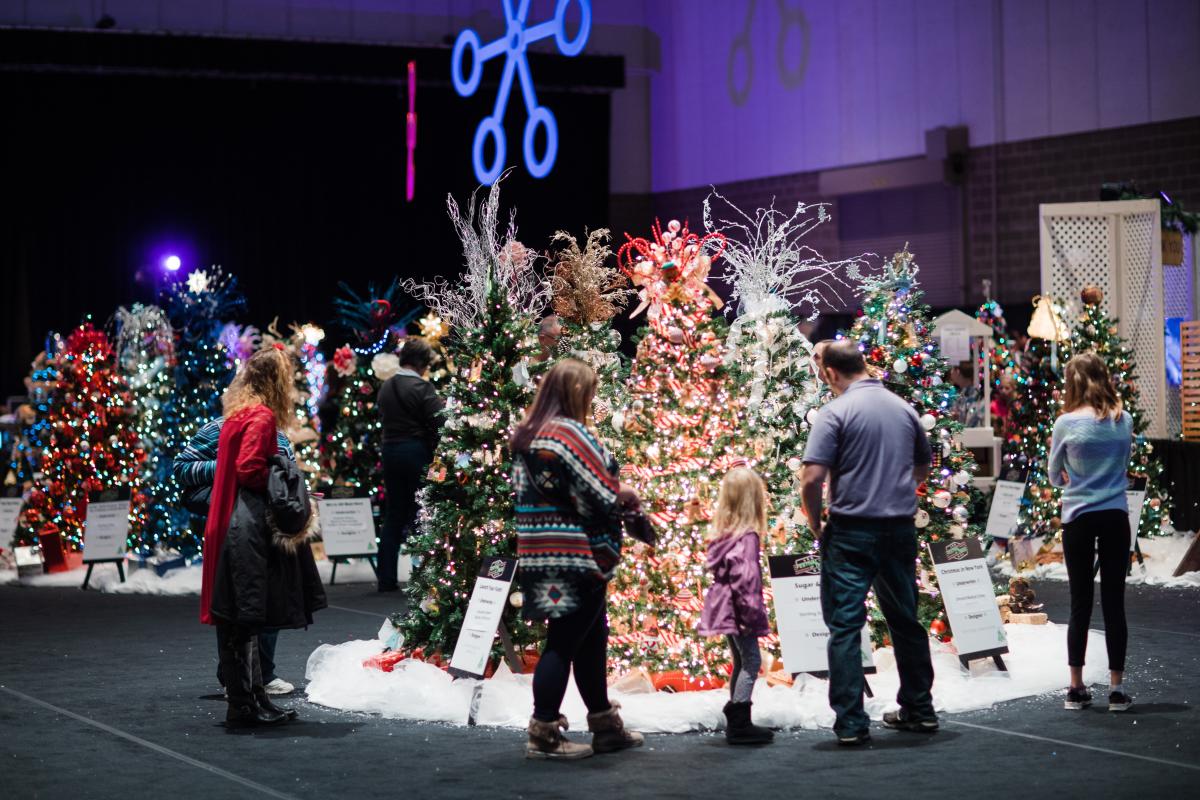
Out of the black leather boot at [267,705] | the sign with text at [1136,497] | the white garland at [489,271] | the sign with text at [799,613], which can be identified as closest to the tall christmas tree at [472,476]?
the white garland at [489,271]

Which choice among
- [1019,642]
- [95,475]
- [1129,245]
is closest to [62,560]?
[95,475]

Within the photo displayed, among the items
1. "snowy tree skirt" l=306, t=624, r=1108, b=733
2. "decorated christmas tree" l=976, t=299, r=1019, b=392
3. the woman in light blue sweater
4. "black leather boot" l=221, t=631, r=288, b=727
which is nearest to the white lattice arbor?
"decorated christmas tree" l=976, t=299, r=1019, b=392

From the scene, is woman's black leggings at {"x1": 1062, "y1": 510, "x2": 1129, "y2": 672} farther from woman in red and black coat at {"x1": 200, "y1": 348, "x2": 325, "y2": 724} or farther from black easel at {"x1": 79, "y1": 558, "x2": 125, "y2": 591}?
black easel at {"x1": 79, "y1": 558, "x2": 125, "y2": 591}

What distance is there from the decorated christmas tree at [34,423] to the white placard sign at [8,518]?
297 millimetres

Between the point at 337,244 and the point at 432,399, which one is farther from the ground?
the point at 337,244

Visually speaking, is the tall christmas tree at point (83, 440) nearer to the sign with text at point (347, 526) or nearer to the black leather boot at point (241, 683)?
the sign with text at point (347, 526)

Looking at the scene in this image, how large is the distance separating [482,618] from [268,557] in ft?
3.07

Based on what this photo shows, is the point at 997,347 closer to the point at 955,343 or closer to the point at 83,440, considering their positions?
the point at 955,343

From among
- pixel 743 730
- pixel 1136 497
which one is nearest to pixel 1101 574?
pixel 743 730

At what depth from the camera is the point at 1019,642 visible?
25.3 feet

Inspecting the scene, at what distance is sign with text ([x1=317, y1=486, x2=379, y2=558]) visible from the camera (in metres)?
11.5

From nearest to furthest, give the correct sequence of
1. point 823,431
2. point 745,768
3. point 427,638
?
point 745,768, point 823,431, point 427,638

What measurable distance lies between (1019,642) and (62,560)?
776 cm

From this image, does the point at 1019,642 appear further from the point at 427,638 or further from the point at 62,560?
the point at 62,560
